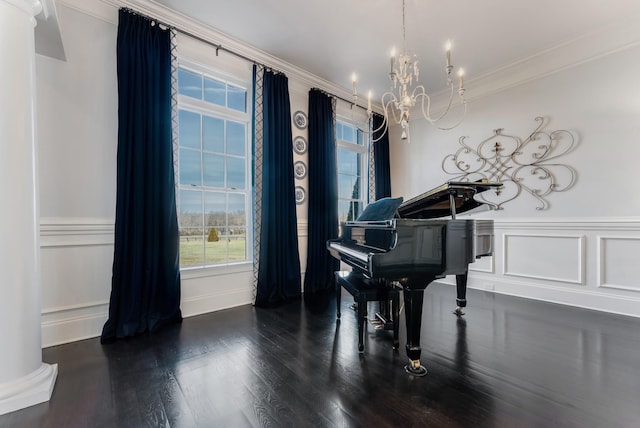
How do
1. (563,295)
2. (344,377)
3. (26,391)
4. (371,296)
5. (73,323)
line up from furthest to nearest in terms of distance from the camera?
1. (563,295)
2. (73,323)
3. (371,296)
4. (344,377)
5. (26,391)

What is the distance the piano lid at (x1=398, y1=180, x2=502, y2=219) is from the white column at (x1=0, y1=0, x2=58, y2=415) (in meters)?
2.59

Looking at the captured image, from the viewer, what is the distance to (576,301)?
3.26 meters

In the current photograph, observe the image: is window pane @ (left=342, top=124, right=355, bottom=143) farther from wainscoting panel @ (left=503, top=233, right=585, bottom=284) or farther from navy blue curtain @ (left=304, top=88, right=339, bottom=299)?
wainscoting panel @ (left=503, top=233, right=585, bottom=284)

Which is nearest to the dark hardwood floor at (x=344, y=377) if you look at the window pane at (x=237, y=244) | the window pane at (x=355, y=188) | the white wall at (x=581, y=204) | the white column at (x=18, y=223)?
the white column at (x=18, y=223)

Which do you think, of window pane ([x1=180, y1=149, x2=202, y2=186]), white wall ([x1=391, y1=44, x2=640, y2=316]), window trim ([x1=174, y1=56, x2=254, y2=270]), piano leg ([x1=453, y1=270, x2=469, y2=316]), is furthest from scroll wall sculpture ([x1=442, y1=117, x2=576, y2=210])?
window pane ([x1=180, y1=149, x2=202, y2=186])

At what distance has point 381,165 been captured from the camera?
195 inches

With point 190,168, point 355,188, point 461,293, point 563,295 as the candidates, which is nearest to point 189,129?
point 190,168

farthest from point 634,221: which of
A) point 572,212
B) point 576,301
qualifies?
point 576,301

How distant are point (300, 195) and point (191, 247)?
1531mm

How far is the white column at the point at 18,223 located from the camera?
4.89 ft

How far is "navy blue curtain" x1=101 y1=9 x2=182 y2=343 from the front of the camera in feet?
7.96

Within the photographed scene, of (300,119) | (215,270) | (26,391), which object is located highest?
(300,119)

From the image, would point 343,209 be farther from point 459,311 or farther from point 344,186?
point 459,311

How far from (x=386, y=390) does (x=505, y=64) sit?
4.17m
